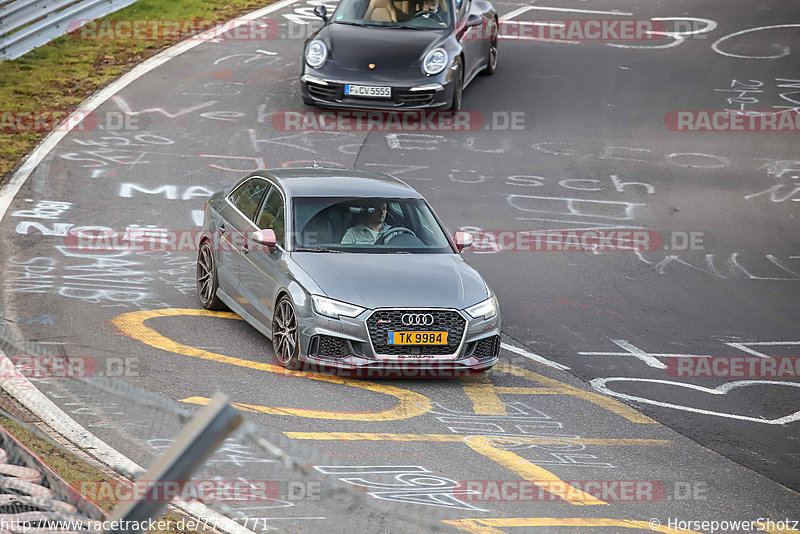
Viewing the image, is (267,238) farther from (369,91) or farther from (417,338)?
(369,91)

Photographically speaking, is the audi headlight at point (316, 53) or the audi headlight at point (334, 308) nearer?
the audi headlight at point (334, 308)

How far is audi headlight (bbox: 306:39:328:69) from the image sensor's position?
18.0 m

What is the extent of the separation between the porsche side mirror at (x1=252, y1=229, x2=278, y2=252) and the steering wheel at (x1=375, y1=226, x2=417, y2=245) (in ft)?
3.09

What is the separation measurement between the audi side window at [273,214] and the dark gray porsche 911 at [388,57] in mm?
6938

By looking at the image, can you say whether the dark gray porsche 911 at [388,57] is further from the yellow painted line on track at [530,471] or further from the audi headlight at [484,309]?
the yellow painted line on track at [530,471]

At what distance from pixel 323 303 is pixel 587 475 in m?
2.81

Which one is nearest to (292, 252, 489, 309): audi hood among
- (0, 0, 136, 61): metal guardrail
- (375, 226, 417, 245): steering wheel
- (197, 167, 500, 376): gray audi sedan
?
(197, 167, 500, 376): gray audi sedan

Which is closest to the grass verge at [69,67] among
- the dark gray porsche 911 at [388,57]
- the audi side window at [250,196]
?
the dark gray porsche 911 at [388,57]

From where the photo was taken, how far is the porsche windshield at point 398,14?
741 inches

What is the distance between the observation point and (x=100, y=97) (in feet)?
63.8

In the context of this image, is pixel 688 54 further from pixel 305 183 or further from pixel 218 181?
pixel 305 183

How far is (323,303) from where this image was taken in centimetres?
968

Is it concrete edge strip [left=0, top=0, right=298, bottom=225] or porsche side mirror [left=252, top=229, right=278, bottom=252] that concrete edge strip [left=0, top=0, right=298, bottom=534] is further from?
porsche side mirror [left=252, top=229, right=278, bottom=252]

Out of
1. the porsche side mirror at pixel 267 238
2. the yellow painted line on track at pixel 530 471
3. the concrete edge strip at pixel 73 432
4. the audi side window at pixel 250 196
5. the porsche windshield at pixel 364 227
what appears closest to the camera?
the concrete edge strip at pixel 73 432
